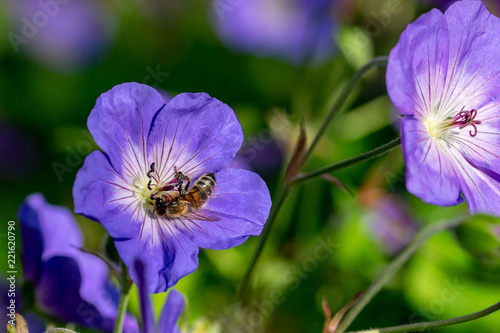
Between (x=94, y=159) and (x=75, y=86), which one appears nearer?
(x=94, y=159)

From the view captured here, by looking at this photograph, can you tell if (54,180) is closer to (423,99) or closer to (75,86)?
(75,86)

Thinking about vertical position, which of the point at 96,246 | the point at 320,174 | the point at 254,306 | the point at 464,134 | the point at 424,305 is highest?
the point at 464,134

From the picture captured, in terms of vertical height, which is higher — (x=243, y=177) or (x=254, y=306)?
(x=243, y=177)

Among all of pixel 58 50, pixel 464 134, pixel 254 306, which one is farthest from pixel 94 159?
pixel 58 50

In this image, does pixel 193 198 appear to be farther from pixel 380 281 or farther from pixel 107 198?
pixel 380 281

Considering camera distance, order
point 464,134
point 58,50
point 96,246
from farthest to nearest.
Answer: point 58,50, point 96,246, point 464,134

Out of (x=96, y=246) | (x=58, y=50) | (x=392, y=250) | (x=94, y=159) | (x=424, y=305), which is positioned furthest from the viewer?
(x=58, y=50)

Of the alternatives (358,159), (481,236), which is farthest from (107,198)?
(481,236)
